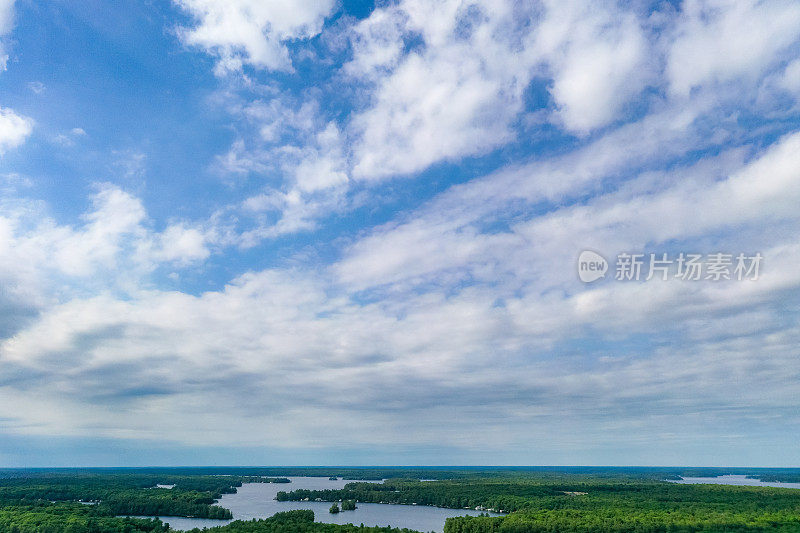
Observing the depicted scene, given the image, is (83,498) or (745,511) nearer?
(745,511)

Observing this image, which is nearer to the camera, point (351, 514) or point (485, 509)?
point (351, 514)

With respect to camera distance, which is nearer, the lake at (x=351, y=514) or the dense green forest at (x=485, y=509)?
the dense green forest at (x=485, y=509)

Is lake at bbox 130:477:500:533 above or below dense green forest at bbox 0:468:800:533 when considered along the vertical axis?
below

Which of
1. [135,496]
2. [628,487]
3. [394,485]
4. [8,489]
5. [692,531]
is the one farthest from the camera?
[394,485]

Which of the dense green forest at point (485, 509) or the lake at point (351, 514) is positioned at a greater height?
the dense green forest at point (485, 509)

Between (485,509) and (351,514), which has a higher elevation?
(485,509)

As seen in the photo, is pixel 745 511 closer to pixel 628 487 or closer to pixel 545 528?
pixel 545 528

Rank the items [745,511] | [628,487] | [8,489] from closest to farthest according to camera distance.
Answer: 1. [745,511]
2. [8,489]
3. [628,487]

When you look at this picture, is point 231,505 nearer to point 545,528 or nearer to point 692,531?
point 545,528

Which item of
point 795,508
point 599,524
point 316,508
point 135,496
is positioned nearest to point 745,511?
point 795,508

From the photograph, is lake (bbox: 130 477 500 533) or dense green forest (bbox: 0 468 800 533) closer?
dense green forest (bbox: 0 468 800 533)
